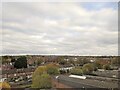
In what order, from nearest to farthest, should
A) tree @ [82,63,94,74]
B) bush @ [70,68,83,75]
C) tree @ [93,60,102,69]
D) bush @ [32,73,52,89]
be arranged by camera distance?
bush @ [32,73,52,89] < bush @ [70,68,83,75] < tree @ [82,63,94,74] < tree @ [93,60,102,69]

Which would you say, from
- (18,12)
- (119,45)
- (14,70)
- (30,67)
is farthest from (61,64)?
(119,45)

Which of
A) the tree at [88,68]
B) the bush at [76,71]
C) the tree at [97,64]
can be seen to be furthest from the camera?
the tree at [97,64]

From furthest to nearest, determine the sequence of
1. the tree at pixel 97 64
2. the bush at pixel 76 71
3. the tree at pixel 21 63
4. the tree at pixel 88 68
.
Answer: the tree at pixel 97 64 < the tree at pixel 88 68 < the bush at pixel 76 71 < the tree at pixel 21 63

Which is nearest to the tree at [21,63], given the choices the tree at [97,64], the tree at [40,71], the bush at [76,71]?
the tree at [40,71]

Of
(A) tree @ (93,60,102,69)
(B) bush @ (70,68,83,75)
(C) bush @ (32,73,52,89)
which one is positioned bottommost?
(C) bush @ (32,73,52,89)

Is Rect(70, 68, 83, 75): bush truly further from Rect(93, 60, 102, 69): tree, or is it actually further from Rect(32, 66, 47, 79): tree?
Rect(93, 60, 102, 69): tree

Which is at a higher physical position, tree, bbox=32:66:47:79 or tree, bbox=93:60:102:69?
tree, bbox=93:60:102:69

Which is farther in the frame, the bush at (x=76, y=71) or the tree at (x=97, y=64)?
the tree at (x=97, y=64)

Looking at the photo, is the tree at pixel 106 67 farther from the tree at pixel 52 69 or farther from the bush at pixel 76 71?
the tree at pixel 52 69

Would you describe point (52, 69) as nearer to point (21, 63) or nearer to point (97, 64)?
point (21, 63)

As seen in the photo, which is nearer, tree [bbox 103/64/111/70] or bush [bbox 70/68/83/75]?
bush [bbox 70/68/83/75]

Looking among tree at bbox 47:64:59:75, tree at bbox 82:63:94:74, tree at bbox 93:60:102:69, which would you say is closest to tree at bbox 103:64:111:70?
tree at bbox 93:60:102:69
